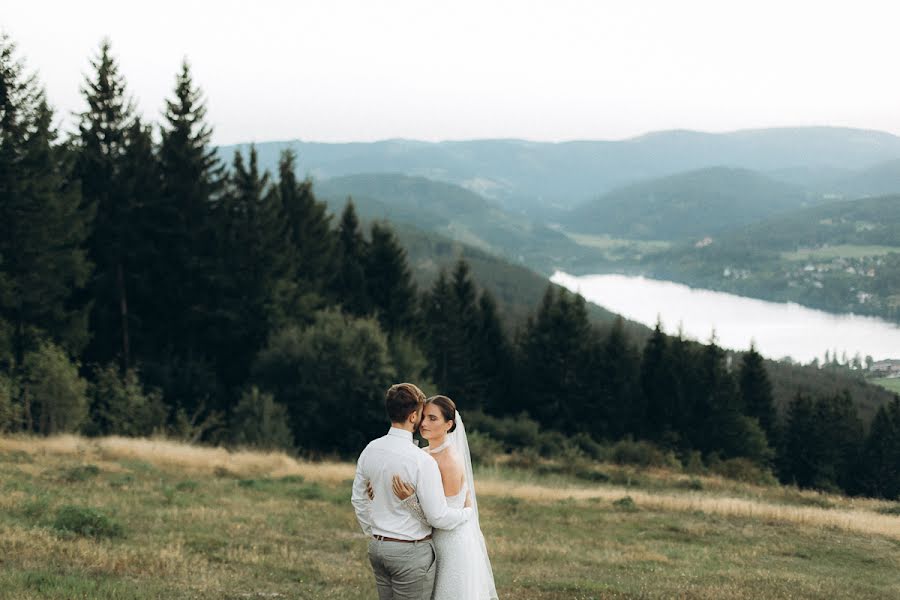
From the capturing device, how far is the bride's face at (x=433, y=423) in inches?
232

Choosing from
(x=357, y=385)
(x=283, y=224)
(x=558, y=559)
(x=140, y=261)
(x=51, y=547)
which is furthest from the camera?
(x=283, y=224)

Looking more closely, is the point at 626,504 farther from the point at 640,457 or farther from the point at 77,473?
the point at 640,457

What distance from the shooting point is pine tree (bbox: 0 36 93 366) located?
31344 millimetres

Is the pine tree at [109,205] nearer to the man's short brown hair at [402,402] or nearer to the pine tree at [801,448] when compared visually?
the man's short brown hair at [402,402]

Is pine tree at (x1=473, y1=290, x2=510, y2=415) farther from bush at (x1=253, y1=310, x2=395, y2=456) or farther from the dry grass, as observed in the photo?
the dry grass

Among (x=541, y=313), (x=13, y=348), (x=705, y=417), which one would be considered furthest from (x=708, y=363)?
(x=13, y=348)

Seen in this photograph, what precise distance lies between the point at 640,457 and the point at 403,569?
1697 inches

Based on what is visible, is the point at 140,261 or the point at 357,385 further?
the point at 140,261

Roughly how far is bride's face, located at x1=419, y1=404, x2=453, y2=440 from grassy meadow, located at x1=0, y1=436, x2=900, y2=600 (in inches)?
173

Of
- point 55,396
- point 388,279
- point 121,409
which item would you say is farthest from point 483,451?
point 388,279

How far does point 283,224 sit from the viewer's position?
46375 millimetres

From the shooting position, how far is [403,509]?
18.5 feet

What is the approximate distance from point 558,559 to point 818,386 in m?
124

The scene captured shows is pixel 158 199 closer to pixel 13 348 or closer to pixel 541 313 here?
pixel 13 348
